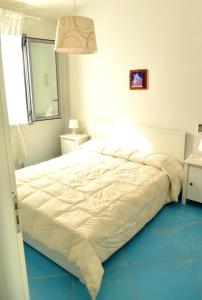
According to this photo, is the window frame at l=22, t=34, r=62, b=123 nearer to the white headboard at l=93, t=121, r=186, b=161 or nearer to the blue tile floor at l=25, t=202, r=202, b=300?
the white headboard at l=93, t=121, r=186, b=161

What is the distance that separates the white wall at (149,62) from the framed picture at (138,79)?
0.24 ft

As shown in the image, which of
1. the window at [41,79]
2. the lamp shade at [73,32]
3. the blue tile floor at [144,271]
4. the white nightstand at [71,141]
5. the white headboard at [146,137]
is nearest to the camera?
the blue tile floor at [144,271]

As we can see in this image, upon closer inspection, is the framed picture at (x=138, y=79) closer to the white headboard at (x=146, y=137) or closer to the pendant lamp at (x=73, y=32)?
the white headboard at (x=146, y=137)

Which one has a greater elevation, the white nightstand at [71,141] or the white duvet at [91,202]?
the white nightstand at [71,141]

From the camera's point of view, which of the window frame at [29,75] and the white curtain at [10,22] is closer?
the white curtain at [10,22]

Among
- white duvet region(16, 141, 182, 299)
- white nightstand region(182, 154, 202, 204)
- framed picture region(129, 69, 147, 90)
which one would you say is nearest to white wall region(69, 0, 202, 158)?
framed picture region(129, 69, 147, 90)

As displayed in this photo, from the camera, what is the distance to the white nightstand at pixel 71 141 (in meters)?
4.17

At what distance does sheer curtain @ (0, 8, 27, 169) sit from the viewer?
3.45 meters

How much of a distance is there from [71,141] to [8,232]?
3.48m

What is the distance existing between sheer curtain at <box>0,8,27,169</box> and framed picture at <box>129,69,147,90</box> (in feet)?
5.66

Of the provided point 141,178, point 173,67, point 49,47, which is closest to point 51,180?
point 141,178

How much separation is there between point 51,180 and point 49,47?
2603 mm

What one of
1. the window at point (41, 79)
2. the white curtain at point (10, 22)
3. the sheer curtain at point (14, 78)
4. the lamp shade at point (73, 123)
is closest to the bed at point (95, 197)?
the lamp shade at point (73, 123)

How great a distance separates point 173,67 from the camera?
3146mm
